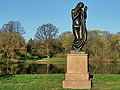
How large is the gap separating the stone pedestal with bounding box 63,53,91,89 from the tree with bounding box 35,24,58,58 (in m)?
49.2

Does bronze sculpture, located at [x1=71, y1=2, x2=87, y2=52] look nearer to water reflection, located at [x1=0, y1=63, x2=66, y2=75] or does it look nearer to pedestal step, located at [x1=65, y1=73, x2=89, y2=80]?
pedestal step, located at [x1=65, y1=73, x2=89, y2=80]

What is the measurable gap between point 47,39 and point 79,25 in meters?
49.0

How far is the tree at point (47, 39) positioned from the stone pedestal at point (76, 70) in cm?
4924

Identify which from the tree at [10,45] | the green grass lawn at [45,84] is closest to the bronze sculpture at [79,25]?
the green grass lawn at [45,84]

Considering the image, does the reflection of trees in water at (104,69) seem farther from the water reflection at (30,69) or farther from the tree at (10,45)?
the tree at (10,45)

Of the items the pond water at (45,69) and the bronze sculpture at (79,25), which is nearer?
the bronze sculpture at (79,25)

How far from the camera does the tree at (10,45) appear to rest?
45.2 m

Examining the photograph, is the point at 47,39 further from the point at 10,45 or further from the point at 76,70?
the point at 76,70

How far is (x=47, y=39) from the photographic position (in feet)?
202

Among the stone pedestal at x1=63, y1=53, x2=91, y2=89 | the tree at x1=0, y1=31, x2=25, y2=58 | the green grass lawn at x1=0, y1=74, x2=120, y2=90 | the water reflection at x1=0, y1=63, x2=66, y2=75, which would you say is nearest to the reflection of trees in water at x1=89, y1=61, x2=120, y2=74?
the water reflection at x1=0, y1=63, x2=66, y2=75

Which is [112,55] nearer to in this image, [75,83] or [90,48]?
[90,48]

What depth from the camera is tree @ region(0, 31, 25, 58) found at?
45.2 metres

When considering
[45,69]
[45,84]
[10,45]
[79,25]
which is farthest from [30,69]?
[79,25]

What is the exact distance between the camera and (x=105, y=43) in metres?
53.6
